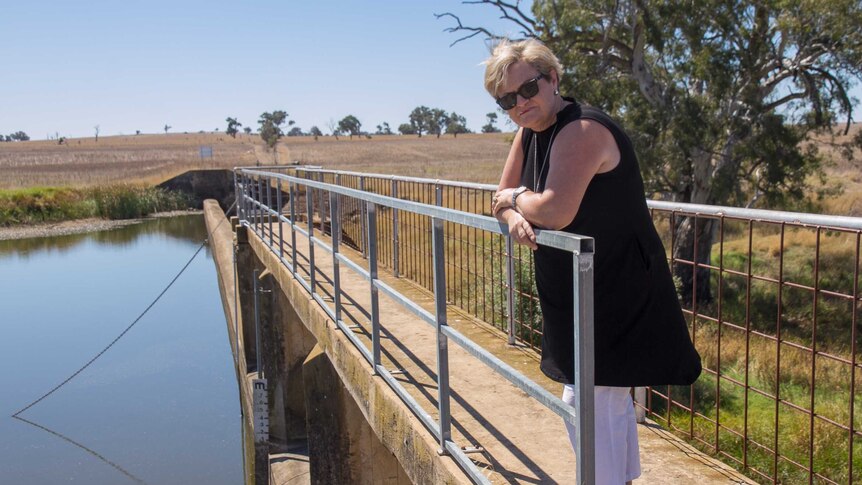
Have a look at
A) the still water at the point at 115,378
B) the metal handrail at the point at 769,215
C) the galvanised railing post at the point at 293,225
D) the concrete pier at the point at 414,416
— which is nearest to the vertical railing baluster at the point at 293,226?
the galvanised railing post at the point at 293,225

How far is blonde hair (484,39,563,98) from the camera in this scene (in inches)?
93.9

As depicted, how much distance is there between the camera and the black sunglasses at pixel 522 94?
2.36m

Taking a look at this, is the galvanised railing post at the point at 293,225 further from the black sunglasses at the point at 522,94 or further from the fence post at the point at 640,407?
the black sunglasses at the point at 522,94

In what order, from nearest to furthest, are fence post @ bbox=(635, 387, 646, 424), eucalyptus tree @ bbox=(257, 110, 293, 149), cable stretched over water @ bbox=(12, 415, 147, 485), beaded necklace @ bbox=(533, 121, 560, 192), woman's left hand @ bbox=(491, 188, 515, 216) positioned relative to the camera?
beaded necklace @ bbox=(533, 121, 560, 192)
woman's left hand @ bbox=(491, 188, 515, 216)
fence post @ bbox=(635, 387, 646, 424)
cable stretched over water @ bbox=(12, 415, 147, 485)
eucalyptus tree @ bbox=(257, 110, 293, 149)

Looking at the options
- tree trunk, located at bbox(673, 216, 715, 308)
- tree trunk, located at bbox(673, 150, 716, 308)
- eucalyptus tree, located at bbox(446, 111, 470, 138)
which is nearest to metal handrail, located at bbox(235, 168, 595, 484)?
tree trunk, located at bbox(673, 216, 715, 308)

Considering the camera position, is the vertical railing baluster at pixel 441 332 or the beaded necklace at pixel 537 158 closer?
the beaded necklace at pixel 537 158

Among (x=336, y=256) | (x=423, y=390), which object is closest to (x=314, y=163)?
(x=336, y=256)

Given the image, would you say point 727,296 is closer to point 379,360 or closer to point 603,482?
point 379,360

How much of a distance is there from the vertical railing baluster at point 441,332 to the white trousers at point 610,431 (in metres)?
0.74

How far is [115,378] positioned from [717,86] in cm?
1291

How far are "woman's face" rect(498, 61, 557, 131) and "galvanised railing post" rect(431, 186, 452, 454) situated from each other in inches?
32.1

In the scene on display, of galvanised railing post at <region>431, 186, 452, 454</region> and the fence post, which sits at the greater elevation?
galvanised railing post at <region>431, 186, 452, 454</region>

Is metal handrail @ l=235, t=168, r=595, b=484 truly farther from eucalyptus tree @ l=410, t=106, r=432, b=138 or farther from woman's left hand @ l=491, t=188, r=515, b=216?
eucalyptus tree @ l=410, t=106, r=432, b=138

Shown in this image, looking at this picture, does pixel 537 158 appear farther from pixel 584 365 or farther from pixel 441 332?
pixel 441 332
